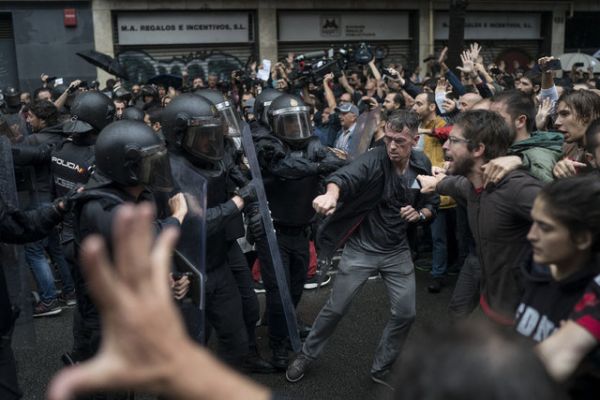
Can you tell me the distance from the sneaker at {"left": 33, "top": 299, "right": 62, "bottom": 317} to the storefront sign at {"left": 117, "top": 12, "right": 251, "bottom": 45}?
12.4m

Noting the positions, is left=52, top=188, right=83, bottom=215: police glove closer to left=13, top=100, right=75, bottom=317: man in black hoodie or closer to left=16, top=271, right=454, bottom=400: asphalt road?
left=16, top=271, right=454, bottom=400: asphalt road

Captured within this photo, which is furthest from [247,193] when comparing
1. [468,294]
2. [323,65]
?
[323,65]

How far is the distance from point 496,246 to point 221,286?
1.55 metres

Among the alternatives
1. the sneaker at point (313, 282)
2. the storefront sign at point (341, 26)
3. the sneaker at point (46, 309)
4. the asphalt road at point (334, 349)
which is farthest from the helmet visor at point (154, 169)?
the storefront sign at point (341, 26)

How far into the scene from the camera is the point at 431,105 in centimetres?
638

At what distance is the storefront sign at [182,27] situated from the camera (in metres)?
16.8

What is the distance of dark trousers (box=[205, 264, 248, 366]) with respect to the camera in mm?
3709

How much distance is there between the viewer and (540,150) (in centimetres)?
375

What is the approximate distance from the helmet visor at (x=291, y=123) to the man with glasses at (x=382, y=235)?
34.6 inches

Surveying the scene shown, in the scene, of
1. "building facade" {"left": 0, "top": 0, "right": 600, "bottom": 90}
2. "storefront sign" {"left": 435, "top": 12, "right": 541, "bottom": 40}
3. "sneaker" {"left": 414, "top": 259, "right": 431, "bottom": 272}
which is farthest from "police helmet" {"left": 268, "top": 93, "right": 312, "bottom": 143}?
"storefront sign" {"left": 435, "top": 12, "right": 541, "bottom": 40}

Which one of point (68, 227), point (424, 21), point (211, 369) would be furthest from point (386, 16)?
point (211, 369)

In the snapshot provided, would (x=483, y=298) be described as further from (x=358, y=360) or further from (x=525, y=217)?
(x=358, y=360)

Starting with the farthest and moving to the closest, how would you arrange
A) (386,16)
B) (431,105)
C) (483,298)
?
(386,16)
(431,105)
(483,298)

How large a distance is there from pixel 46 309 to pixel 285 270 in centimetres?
225
